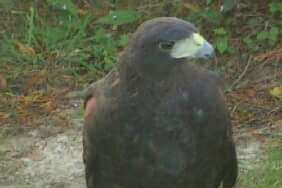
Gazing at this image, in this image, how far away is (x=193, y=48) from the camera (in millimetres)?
4832

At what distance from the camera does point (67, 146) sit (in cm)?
679

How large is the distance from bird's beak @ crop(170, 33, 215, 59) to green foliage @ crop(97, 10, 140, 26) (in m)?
3.05

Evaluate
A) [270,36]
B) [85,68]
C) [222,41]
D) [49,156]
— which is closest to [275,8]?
Answer: [270,36]

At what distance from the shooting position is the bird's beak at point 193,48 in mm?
4817

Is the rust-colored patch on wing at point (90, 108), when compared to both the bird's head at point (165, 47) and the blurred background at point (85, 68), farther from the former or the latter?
the blurred background at point (85, 68)

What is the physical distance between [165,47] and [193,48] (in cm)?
14

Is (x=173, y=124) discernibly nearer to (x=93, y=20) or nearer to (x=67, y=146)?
(x=67, y=146)

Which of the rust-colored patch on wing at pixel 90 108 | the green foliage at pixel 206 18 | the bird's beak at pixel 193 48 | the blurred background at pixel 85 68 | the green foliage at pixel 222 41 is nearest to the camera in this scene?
the bird's beak at pixel 193 48

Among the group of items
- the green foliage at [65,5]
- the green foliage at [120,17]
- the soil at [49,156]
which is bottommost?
the soil at [49,156]

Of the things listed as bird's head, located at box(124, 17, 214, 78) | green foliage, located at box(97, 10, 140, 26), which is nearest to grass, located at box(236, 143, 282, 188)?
bird's head, located at box(124, 17, 214, 78)

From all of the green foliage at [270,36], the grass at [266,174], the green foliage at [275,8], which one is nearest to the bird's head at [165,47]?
the grass at [266,174]

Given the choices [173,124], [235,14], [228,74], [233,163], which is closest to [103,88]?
[173,124]

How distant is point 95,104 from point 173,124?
18.0 inches

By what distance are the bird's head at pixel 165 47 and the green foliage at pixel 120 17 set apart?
2979mm
